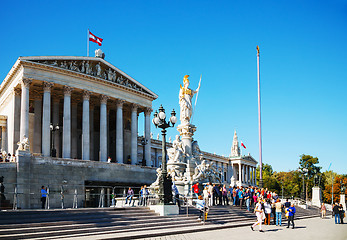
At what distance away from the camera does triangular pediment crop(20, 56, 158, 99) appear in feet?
149

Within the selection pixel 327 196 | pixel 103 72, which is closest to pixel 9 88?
pixel 103 72

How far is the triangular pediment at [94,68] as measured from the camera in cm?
4547

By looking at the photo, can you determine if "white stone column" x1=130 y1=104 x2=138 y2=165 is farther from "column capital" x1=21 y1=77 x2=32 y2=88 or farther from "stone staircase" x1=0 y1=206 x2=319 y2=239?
"stone staircase" x1=0 y1=206 x2=319 y2=239

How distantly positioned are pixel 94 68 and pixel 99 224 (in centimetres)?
3573

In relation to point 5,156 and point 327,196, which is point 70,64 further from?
point 327,196

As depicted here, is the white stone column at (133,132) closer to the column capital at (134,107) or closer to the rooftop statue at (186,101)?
the column capital at (134,107)

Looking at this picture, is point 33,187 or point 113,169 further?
point 113,169

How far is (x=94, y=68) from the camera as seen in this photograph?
168 feet

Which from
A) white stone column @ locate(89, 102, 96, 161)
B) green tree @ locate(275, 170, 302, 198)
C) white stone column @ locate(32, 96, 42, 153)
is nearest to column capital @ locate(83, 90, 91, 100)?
white stone column @ locate(89, 102, 96, 161)

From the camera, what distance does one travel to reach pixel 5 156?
1554 inches

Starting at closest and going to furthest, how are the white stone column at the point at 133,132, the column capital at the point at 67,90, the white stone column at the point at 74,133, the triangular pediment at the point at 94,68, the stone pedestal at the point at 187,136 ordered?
the stone pedestal at the point at 187,136 → the triangular pediment at the point at 94,68 → the column capital at the point at 67,90 → the white stone column at the point at 74,133 → the white stone column at the point at 133,132

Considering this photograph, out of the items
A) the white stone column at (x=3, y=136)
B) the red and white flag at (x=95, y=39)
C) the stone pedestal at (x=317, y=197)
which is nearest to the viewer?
the white stone column at (x=3, y=136)

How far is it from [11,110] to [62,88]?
22.1 ft

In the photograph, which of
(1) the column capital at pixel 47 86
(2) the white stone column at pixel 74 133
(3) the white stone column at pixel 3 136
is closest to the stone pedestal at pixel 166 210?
(1) the column capital at pixel 47 86
